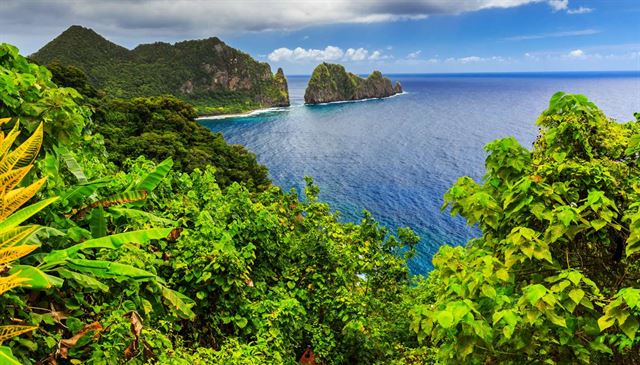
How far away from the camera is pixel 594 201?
16.4 feet

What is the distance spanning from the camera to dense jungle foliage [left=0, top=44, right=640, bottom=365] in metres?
4.68

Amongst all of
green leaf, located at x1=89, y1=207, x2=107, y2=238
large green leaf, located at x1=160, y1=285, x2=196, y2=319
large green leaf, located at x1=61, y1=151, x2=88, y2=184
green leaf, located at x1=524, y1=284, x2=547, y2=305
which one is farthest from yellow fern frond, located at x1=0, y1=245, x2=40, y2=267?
green leaf, located at x1=524, y1=284, x2=547, y2=305

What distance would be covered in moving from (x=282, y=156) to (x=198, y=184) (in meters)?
69.1

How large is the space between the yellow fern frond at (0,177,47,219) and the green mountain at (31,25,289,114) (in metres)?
146

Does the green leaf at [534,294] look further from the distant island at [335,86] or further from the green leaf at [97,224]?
the distant island at [335,86]

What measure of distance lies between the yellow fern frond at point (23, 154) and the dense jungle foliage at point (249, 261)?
0.02m

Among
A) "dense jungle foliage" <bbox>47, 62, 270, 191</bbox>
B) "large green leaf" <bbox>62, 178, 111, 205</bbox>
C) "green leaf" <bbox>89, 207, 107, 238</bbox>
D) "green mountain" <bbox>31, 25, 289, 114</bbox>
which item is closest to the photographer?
"green leaf" <bbox>89, 207, 107, 238</bbox>

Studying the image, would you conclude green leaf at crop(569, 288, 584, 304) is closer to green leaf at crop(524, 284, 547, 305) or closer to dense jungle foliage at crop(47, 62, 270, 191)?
green leaf at crop(524, 284, 547, 305)

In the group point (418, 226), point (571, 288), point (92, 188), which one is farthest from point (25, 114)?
point (418, 226)

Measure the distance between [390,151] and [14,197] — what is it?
273 feet

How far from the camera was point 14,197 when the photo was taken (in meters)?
4.21

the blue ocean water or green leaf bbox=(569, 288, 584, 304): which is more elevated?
green leaf bbox=(569, 288, 584, 304)

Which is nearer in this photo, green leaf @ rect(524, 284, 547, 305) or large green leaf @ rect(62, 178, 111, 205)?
green leaf @ rect(524, 284, 547, 305)

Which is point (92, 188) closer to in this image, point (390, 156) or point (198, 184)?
point (198, 184)
